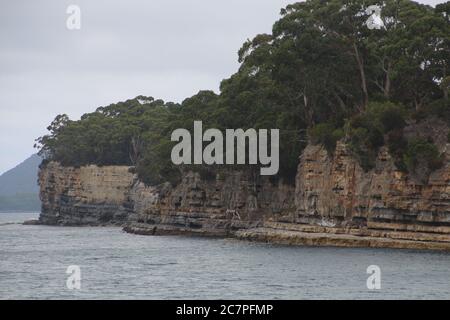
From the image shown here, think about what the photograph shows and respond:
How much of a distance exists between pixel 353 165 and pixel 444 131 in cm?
924

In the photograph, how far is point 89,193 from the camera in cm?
15562

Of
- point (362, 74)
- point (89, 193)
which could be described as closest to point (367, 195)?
point (362, 74)

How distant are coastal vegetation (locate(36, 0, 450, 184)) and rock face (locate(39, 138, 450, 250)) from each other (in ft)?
5.32

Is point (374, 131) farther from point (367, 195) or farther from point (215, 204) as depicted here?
point (215, 204)

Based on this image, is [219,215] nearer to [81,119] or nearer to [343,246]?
[343,246]

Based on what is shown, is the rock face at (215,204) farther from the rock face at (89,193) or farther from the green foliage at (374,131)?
the rock face at (89,193)

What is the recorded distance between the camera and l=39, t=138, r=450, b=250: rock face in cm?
7469

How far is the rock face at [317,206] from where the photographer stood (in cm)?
7469

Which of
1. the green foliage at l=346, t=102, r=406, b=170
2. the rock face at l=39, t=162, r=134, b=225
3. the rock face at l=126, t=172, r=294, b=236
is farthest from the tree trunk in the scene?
the rock face at l=39, t=162, r=134, b=225

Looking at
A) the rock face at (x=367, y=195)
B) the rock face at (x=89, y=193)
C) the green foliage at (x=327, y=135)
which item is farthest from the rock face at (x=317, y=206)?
the rock face at (x=89, y=193)

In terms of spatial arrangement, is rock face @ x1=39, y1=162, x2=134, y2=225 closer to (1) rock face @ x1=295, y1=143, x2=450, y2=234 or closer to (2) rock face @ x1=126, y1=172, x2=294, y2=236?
(2) rock face @ x1=126, y1=172, x2=294, y2=236

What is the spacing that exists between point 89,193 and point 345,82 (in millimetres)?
73612

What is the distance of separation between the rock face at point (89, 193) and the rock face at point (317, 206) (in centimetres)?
1826
